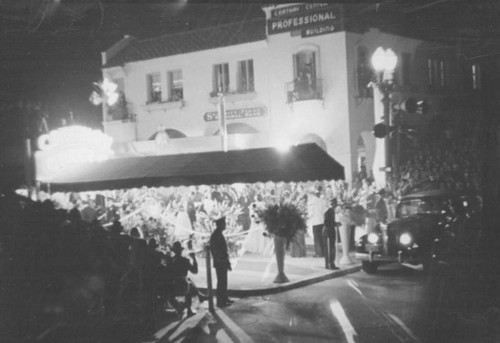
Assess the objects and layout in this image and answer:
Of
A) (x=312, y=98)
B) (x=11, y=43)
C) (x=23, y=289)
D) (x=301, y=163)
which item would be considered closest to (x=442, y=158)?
(x=312, y=98)

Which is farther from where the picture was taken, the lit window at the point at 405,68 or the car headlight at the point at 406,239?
the lit window at the point at 405,68

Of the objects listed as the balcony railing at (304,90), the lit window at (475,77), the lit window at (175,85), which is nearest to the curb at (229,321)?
the balcony railing at (304,90)

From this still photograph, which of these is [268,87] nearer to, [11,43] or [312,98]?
[312,98]

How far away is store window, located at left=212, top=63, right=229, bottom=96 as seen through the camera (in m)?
27.6

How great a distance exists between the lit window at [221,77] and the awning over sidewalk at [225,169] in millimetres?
12208

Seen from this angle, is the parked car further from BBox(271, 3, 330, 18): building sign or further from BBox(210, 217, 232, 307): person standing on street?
BBox(271, 3, 330, 18): building sign

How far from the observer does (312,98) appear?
2420cm

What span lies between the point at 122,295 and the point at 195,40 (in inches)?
816

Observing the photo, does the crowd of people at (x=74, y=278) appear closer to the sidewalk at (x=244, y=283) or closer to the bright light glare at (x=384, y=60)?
the sidewalk at (x=244, y=283)

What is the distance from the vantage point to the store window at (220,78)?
90.6ft

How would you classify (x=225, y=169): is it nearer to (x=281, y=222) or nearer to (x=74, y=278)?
(x=281, y=222)

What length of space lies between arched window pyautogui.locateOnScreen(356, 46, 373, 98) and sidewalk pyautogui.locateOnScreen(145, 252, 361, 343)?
982 cm

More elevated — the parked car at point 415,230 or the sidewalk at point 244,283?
the parked car at point 415,230

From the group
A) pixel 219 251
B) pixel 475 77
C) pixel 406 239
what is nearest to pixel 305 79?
pixel 475 77
